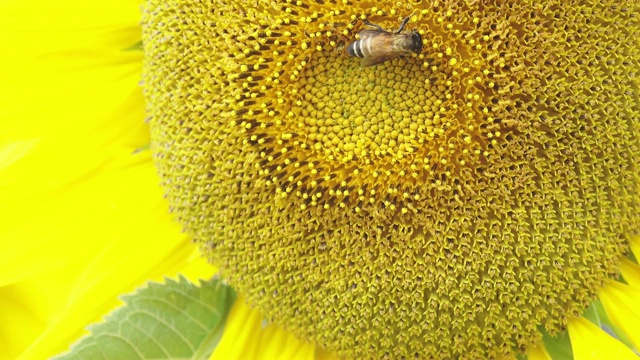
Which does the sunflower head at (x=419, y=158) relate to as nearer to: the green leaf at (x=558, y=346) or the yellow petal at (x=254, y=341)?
the green leaf at (x=558, y=346)

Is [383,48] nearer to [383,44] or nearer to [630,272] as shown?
[383,44]

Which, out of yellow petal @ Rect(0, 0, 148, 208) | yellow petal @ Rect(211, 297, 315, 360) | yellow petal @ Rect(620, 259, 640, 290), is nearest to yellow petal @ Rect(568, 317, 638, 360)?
yellow petal @ Rect(620, 259, 640, 290)

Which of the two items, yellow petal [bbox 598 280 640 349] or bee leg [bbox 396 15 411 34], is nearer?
bee leg [bbox 396 15 411 34]

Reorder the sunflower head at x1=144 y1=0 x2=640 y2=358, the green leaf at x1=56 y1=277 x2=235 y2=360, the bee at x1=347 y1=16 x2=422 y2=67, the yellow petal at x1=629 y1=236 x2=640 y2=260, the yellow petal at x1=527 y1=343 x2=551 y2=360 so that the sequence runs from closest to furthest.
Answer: the bee at x1=347 y1=16 x2=422 y2=67 → the sunflower head at x1=144 y1=0 x2=640 y2=358 → the yellow petal at x1=629 y1=236 x2=640 y2=260 → the yellow petal at x1=527 y1=343 x2=551 y2=360 → the green leaf at x1=56 y1=277 x2=235 y2=360

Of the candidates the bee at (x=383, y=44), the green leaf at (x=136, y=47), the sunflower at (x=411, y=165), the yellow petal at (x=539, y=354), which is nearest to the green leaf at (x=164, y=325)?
the sunflower at (x=411, y=165)

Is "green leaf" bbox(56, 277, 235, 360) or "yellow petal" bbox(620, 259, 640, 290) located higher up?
"green leaf" bbox(56, 277, 235, 360)

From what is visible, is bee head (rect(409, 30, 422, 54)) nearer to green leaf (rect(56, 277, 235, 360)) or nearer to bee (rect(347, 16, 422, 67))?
bee (rect(347, 16, 422, 67))
